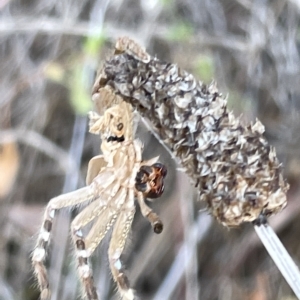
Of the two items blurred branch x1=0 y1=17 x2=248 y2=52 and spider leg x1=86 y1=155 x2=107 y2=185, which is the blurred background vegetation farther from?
spider leg x1=86 y1=155 x2=107 y2=185

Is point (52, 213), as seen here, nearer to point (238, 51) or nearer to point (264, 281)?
point (264, 281)

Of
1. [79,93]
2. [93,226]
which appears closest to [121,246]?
[93,226]

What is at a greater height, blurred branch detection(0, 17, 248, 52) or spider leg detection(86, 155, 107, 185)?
blurred branch detection(0, 17, 248, 52)

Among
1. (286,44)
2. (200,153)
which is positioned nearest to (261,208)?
(200,153)

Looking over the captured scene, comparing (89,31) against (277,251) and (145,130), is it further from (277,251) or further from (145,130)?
(277,251)

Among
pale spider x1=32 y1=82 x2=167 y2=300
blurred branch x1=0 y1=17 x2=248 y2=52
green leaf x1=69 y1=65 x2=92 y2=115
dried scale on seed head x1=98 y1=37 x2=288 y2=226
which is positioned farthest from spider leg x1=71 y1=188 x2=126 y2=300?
blurred branch x1=0 y1=17 x2=248 y2=52

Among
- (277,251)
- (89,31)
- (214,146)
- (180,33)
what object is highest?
(89,31)

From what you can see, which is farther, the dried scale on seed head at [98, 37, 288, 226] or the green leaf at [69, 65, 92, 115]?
the green leaf at [69, 65, 92, 115]
